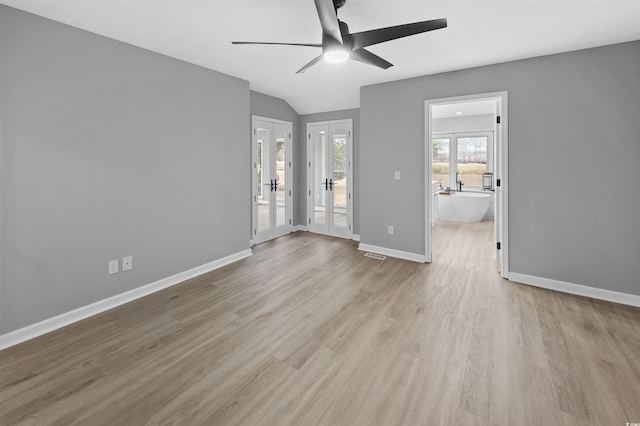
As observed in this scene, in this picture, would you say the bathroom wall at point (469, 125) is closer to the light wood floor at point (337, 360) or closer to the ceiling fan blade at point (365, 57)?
the light wood floor at point (337, 360)

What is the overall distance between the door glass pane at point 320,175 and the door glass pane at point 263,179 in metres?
0.99

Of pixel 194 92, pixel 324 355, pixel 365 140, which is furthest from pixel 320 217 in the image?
pixel 324 355

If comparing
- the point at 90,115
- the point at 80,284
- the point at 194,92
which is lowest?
the point at 80,284

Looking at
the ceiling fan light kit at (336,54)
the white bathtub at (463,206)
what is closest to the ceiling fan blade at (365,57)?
the ceiling fan light kit at (336,54)

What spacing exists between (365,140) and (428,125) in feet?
3.21

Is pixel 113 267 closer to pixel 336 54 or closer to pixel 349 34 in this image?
pixel 336 54

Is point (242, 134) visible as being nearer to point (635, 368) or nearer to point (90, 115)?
point (90, 115)

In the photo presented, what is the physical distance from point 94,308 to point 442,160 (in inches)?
312

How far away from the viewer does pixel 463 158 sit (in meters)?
7.69

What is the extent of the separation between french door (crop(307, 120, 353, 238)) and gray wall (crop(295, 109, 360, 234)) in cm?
8

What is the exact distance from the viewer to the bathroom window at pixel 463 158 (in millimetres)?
7398

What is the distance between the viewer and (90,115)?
2.72 meters

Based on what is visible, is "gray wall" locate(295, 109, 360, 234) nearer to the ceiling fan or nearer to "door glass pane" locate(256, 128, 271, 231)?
"door glass pane" locate(256, 128, 271, 231)

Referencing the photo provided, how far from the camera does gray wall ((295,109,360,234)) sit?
5410 millimetres
